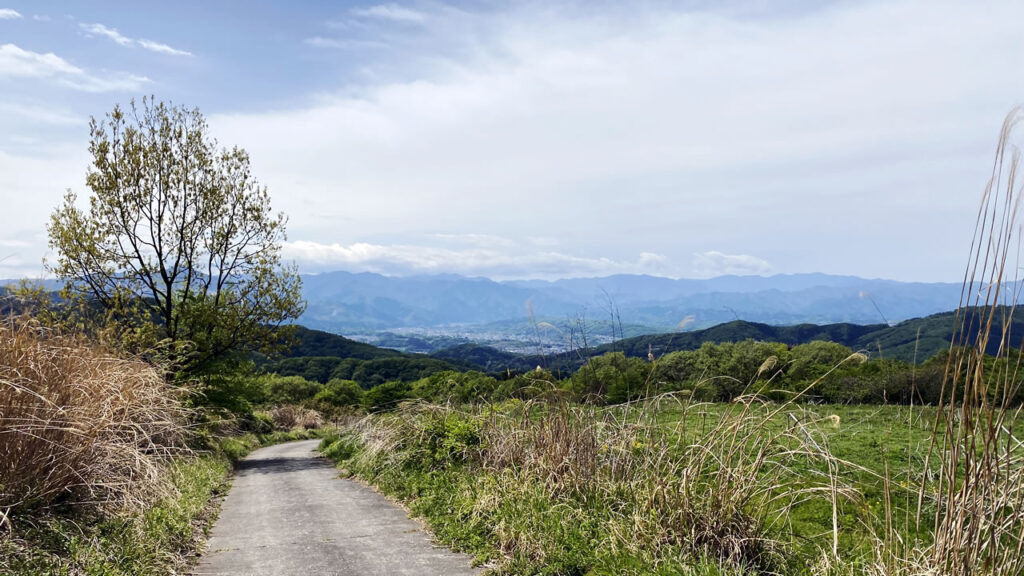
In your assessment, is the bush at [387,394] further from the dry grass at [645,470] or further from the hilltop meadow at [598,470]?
the dry grass at [645,470]

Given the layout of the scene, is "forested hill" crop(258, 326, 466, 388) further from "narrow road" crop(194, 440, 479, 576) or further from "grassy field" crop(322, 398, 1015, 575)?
"grassy field" crop(322, 398, 1015, 575)

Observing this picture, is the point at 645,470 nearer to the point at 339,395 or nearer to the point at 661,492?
the point at 661,492

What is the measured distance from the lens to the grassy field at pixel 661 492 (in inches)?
207

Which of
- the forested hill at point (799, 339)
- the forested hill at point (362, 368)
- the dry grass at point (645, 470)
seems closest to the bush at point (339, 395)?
the forested hill at point (362, 368)

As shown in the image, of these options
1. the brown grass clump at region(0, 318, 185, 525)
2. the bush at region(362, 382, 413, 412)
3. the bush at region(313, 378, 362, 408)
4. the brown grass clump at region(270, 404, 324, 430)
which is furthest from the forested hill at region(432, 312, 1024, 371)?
the bush at region(313, 378, 362, 408)

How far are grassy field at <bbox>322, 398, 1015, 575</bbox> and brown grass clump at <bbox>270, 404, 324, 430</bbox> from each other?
32.7 m

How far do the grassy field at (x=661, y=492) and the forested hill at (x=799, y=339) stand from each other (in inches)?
28.3

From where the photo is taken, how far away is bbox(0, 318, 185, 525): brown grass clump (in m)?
5.71

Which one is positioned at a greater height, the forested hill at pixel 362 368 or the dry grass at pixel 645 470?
the dry grass at pixel 645 470

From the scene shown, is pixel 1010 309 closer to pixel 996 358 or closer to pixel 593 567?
pixel 996 358

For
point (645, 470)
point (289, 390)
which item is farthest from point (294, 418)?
point (645, 470)

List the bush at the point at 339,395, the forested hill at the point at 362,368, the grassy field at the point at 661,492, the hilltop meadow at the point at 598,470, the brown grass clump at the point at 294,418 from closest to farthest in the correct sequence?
1. the hilltop meadow at the point at 598,470
2. the grassy field at the point at 661,492
3. the brown grass clump at the point at 294,418
4. the bush at the point at 339,395
5. the forested hill at the point at 362,368

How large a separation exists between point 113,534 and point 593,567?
175 inches

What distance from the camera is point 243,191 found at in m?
22.5
